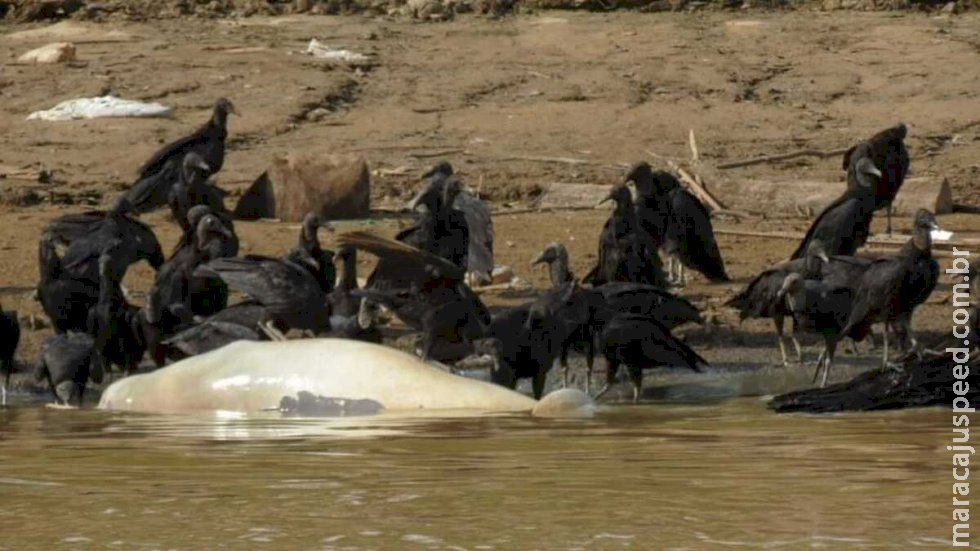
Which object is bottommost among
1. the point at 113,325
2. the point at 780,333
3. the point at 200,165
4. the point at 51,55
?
the point at 780,333

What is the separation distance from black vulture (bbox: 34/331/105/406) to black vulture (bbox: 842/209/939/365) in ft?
11.2

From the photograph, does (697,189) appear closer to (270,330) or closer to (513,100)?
(513,100)

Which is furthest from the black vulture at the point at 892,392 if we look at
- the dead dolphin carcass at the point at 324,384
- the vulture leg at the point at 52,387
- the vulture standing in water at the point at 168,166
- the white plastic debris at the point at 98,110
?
the white plastic debris at the point at 98,110

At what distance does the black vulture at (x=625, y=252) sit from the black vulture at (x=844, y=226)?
79cm

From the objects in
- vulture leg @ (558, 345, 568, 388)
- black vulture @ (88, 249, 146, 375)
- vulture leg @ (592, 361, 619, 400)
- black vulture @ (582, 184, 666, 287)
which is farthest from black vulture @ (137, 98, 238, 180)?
vulture leg @ (592, 361, 619, 400)

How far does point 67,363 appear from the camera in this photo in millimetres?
10008

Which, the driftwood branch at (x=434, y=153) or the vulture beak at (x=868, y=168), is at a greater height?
the vulture beak at (x=868, y=168)

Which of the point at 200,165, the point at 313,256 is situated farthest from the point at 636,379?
the point at 200,165

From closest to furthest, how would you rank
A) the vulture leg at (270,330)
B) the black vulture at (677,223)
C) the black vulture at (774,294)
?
the vulture leg at (270,330) → the black vulture at (774,294) → the black vulture at (677,223)

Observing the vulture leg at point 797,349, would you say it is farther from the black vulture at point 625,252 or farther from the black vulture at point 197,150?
the black vulture at point 197,150

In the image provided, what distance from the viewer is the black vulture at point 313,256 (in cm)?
1151

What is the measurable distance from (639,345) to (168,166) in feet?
13.6

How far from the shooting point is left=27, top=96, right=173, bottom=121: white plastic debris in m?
17.0

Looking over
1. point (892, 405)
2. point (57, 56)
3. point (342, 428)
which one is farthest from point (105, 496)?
point (57, 56)
